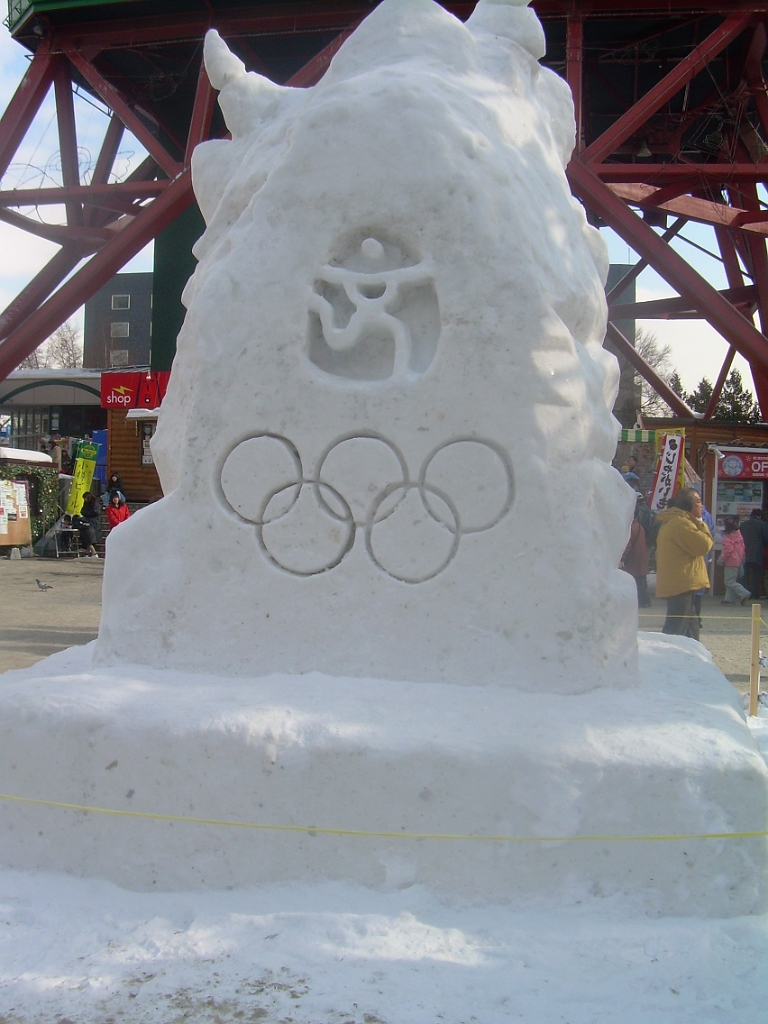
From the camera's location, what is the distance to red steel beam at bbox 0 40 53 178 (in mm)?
12203

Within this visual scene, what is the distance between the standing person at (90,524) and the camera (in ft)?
51.0

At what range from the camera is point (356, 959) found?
2084mm

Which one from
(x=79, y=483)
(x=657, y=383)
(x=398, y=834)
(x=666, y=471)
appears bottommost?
(x=398, y=834)

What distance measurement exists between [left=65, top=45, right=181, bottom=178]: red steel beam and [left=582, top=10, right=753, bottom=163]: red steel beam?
18.3 feet

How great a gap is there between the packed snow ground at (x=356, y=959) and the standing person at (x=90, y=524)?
13840mm

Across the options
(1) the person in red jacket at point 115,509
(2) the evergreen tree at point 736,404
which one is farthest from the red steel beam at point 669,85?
(2) the evergreen tree at point 736,404

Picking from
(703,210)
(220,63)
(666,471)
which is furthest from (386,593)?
(703,210)

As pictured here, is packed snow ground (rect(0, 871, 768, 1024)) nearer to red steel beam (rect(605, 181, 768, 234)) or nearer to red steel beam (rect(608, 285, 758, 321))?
red steel beam (rect(605, 181, 768, 234))

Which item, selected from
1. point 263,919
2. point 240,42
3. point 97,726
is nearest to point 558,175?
point 97,726

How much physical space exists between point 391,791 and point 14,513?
14.1 m

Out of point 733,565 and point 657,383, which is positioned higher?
point 657,383

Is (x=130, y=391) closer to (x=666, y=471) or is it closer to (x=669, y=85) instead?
(x=666, y=471)

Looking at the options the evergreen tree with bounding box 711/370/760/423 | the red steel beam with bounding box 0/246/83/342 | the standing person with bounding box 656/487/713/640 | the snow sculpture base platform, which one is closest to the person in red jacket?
the red steel beam with bounding box 0/246/83/342

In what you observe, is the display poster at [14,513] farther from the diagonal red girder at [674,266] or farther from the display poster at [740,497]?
the display poster at [740,497]
